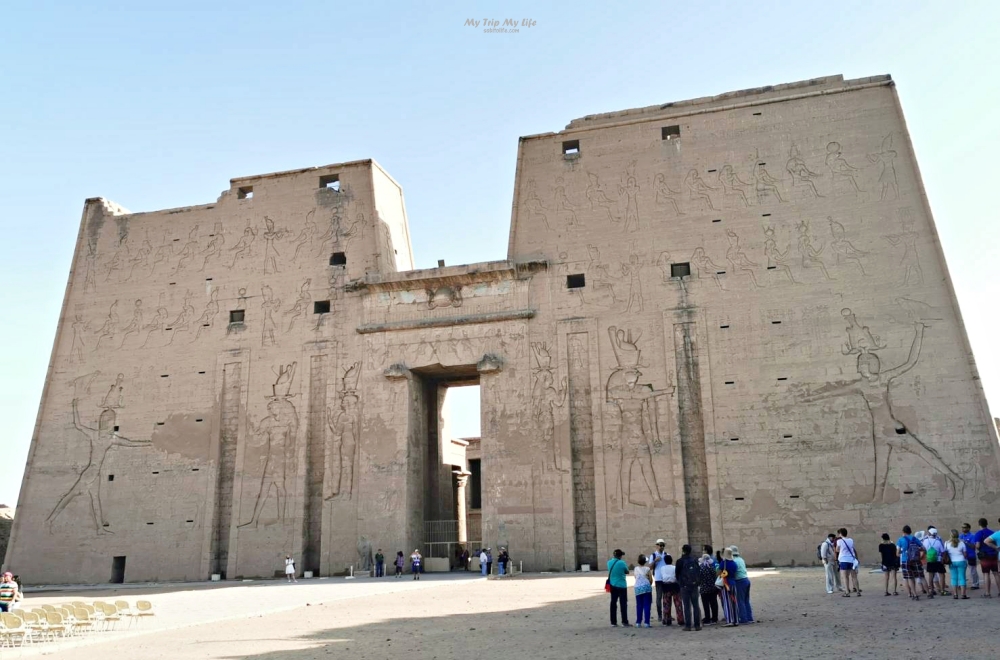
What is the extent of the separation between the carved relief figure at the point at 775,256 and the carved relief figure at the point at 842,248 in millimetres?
1033

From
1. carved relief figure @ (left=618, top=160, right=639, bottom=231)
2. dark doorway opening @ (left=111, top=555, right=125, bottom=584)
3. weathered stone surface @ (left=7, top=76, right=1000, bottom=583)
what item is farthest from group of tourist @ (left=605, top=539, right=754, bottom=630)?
dark doorway opening @ (left=111, top=555, right=125, bottom=584)

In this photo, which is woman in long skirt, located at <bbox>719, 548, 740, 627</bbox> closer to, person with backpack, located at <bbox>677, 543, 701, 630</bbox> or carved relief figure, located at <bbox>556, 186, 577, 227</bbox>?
person with backpack, located at <bbox>677, 543, 701, 630</bbox>

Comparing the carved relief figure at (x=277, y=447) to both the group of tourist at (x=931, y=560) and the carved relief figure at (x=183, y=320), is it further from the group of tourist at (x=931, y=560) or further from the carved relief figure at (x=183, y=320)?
the group of tourist at (x=931, y=560)

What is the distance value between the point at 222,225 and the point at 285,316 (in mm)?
3678

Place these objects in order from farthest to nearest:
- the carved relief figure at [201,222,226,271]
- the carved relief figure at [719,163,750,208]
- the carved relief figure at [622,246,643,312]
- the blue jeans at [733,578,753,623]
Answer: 1. the carved relief figure at [201,222,226,271]
2. the carved relief figure at [719,163,750,208]
3. the carved relief figure at [622,246,643,312]
4. the blue jeans at [733,578,753,623]

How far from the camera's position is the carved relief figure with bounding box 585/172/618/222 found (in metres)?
21.0

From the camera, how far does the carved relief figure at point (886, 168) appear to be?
1923 cm

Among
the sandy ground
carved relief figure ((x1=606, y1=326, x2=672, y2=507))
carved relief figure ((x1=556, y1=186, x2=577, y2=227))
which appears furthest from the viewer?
carved relief figure ((x1=556, y1=186, x2=577, y2=227))

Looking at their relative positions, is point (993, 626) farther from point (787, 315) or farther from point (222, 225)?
point (222, 225)

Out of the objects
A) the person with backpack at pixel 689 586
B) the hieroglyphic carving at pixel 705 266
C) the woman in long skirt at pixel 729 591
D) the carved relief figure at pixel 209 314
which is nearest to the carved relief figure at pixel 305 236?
the carved relief figure at pixel 209 314

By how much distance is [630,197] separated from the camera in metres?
20.9

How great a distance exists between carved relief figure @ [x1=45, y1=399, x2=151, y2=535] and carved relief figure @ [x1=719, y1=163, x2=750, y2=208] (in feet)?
53.9

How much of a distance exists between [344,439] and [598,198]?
8.89 meters

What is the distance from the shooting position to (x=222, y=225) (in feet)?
77.7
